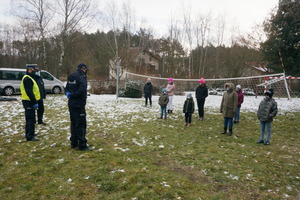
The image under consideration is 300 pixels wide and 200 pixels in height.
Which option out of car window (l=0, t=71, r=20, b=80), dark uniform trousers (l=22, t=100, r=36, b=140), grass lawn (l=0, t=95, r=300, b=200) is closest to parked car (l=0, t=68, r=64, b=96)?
car window (l=0, t=71, r=20, b=80)

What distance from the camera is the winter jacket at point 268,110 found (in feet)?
20.8

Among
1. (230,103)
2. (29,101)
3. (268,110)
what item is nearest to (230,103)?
(230,103)

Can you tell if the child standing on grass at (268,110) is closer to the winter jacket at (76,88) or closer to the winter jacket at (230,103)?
the winter jacket at (230,103)

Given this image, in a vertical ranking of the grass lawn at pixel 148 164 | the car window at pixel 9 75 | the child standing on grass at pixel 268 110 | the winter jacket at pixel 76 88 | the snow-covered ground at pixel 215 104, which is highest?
the car window at pixel 9 75

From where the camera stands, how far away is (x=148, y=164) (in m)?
4.67

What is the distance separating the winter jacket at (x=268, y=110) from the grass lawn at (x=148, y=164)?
85cm

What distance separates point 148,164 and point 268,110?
4.08 meters

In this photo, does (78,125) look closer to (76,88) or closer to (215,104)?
(76,88)

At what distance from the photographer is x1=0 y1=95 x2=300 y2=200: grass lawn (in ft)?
11.7

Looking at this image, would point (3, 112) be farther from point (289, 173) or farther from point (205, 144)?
point (289, 173)

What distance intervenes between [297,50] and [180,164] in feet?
71.1

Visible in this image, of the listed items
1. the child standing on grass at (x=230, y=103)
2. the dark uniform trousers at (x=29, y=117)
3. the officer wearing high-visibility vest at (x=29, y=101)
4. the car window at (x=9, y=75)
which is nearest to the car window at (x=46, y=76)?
the car window at (x=9, y=75)

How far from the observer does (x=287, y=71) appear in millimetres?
22781

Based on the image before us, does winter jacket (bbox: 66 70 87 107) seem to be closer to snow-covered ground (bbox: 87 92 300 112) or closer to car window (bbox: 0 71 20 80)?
snow-covered ground (bbox: 87 92 300 112)
